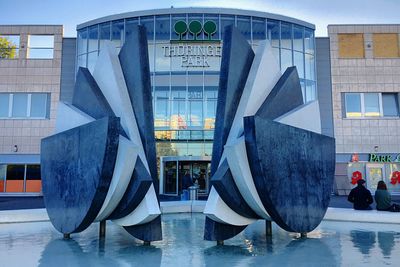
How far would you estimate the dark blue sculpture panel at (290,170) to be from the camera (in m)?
8.08

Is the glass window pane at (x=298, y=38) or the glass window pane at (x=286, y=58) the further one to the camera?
the glass window pane at (x=298, y=38)

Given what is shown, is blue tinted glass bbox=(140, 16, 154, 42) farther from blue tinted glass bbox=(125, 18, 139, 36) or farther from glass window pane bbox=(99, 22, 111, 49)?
glass window pane bbox=(99, 22, 111, 49)

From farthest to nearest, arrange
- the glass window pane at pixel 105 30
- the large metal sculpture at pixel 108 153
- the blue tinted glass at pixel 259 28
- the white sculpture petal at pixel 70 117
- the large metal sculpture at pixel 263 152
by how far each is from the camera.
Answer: the glass window pane at pixel 105 30, the blue tinted glass at pixel 259 28, the white sculpture petal at pixel 70 117, the large metal sculpture at pixel 108 153, the large metal sculpture at pixel 263 152

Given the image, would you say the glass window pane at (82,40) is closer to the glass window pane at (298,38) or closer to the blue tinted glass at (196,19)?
the blue tinted glass at (196,19)

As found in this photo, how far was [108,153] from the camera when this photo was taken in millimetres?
8156

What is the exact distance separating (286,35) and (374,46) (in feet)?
23.6

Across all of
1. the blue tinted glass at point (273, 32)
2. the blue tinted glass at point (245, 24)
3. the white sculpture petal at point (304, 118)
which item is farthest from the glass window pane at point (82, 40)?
the white sculpture petal at point (304, 118)

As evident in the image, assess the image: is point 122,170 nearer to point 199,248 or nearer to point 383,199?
point 199,248

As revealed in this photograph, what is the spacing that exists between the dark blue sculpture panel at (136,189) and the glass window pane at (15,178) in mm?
23734

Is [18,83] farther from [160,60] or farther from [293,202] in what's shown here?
[293,202]

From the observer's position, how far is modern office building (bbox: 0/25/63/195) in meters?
29.1

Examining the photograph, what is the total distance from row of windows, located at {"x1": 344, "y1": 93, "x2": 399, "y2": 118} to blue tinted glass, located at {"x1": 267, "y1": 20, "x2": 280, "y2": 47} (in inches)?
276

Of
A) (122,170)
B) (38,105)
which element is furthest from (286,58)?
(122,170)

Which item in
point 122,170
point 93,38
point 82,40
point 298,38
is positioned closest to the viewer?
point 122,170
